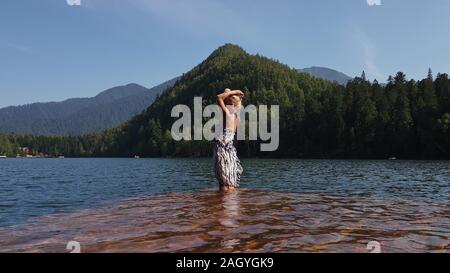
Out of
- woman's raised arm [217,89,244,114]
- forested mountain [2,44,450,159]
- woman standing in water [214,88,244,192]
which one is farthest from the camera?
forested mountain [2,44,450,159]

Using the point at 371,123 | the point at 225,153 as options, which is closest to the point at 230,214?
the point at 225,153

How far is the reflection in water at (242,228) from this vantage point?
10391mm

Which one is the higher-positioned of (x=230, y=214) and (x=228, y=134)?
(x=228, y=134)

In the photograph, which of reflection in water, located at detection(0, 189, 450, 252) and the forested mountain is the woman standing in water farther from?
the forested mountain

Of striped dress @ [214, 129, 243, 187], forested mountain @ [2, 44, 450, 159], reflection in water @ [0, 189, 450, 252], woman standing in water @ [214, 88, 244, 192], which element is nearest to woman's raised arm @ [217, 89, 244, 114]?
woman standing in water @ [214, 88, 244, 192]

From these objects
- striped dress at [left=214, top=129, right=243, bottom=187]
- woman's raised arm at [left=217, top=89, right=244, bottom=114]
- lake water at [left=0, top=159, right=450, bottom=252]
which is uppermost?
woman's raised arm at [left=217, top=89, right=244, bottom=114]

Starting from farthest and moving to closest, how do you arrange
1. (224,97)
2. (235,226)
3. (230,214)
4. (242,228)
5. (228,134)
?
(228,134), (224,97), (230,214), (235,226), (242,228)

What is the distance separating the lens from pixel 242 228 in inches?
493

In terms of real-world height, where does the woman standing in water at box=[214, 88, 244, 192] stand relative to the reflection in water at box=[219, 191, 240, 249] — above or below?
above

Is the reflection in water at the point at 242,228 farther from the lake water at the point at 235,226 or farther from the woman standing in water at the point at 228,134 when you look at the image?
the woman standing in water at the point at 228,134

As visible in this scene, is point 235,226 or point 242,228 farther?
point 235,226

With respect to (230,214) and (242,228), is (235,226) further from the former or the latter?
(230,214)

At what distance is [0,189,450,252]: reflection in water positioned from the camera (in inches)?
409

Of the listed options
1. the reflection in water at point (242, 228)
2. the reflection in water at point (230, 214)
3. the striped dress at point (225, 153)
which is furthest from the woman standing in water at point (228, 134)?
the reflection in water at point (242, 228)
